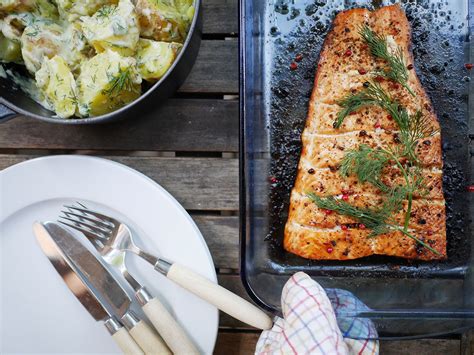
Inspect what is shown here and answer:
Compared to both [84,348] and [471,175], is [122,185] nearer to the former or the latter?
[84,348]

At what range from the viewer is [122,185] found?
5.40ft

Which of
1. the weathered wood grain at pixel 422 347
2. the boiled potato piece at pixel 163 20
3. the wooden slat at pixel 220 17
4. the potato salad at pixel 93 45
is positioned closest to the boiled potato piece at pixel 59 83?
the potato salad at pixel 93 45

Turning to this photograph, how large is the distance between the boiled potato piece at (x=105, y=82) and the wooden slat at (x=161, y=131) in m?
0.28

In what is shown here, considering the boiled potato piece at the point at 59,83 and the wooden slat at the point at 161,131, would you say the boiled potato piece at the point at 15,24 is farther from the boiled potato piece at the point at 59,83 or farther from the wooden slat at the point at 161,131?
the wooden slat at the point at 161,131

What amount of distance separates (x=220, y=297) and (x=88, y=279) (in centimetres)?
47

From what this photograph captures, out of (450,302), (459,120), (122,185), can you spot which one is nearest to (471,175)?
(459,120)

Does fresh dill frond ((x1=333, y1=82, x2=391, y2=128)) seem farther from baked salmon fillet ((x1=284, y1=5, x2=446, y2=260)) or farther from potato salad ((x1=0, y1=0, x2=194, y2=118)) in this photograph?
potato salad ((x1=0, y1=0, x2=194, y2=118))

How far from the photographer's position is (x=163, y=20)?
4.58 ft

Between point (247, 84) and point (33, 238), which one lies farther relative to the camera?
point (33, 238)

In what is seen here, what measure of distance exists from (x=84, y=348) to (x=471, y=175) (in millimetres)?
1469

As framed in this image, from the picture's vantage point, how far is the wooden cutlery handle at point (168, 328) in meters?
1.58

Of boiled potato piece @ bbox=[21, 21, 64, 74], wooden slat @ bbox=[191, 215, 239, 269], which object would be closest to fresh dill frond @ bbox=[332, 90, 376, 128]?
wooden slat @ bbox=[191, 215, 239, 269]

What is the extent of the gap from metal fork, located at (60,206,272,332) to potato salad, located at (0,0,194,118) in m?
0.38

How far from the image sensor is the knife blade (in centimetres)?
165
